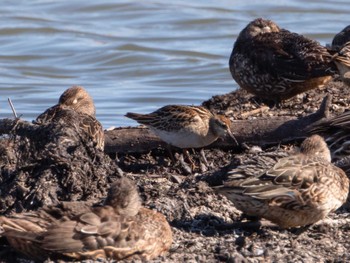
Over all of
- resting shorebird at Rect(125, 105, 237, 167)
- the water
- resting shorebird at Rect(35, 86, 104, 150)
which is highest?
resting shorebird at Rect(35, 86, 104, 150)

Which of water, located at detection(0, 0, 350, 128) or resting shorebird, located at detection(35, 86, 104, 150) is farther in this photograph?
water, located at detection(0, 0, 350, 128)

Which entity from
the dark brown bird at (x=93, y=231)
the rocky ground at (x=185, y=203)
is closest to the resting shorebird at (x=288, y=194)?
the rocky ground at (x=185, y=203)

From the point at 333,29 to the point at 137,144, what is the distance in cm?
1313

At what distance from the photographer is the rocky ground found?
303 inches

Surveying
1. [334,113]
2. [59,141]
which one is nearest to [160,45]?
[334,113]

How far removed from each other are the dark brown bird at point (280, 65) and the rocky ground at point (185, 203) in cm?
273

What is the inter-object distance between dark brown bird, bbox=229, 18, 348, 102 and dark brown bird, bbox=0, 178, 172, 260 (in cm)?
572

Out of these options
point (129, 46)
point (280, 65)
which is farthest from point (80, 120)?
point (129, 46)

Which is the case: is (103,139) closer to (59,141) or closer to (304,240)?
(59,141)

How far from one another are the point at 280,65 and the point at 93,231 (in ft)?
22.1

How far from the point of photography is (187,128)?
35.9 ft

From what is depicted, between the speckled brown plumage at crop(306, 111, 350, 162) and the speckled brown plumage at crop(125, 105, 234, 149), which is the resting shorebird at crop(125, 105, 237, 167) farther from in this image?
the speckled brown plumage at crop(306, 111, 350, 162)

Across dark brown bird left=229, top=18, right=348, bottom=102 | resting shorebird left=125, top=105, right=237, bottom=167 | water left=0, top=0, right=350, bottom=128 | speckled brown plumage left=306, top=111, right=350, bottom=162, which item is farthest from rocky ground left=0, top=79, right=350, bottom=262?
water left=0, top=0, right=350, bottom=128

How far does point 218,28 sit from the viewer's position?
23.9m
